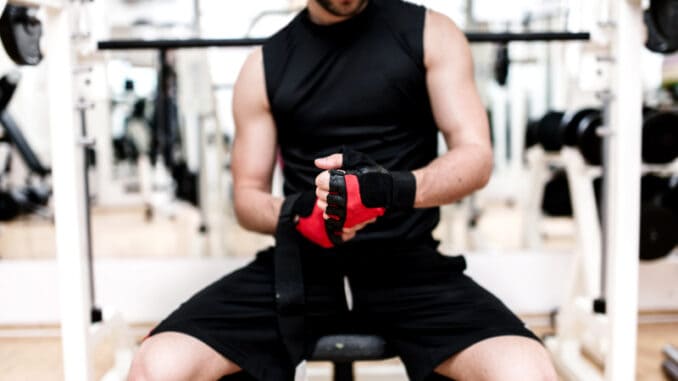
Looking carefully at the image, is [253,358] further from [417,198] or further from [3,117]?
[3,117]

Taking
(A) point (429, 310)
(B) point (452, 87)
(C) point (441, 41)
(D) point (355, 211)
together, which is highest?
(C) point (441, 41)

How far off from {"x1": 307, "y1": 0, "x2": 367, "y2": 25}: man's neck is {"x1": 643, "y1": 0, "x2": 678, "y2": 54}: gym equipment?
70 centimetres

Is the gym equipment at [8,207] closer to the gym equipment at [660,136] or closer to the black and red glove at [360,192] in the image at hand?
the black and red glove at [360,192]

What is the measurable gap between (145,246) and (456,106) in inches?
89.1

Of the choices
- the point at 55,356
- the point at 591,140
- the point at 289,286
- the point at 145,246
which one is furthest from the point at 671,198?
the point at 145,246

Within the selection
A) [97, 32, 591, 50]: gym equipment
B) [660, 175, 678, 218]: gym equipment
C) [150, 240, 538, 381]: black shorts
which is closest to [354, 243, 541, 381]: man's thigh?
[150, 240, 538, 381]: black shorts

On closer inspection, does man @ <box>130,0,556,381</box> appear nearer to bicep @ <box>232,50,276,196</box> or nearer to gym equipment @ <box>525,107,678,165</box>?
bicep @ <box>232,50,276,196</box>

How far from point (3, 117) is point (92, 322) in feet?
7.83

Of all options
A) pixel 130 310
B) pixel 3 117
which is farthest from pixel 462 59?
pixel 3 117

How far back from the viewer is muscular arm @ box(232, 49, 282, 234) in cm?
148

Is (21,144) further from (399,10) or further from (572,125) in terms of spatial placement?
(572,125)

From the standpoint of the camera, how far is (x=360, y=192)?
102cm

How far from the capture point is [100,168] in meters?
3.85

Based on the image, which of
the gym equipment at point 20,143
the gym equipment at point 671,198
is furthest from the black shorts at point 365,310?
the gym equipment at point 20,143
